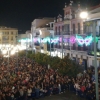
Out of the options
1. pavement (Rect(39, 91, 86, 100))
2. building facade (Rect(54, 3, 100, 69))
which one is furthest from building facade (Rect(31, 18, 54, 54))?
pavement (Rect(39, 91, 86, 100))

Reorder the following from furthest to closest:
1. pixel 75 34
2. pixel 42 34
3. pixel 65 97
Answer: pixel 42 34 < pixel 75 34 < pixel 65 97

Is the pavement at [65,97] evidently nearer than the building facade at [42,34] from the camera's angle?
Yes

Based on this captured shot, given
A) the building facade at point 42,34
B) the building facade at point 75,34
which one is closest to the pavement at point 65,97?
the building facade at point 75,34

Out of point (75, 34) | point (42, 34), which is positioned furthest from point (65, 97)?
point (42, 34)

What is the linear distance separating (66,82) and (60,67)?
15.6 ft

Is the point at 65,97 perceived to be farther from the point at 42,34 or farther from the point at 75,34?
the point at 42,34

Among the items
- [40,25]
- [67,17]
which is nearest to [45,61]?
[67,17]

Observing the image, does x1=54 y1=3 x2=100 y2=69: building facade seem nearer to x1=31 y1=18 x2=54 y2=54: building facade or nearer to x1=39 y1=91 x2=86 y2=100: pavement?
x1=31 y1=18 x2=54 y2=54: building facade

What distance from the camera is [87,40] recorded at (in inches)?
939

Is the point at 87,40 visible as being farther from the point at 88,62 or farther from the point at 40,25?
the point at 40,25

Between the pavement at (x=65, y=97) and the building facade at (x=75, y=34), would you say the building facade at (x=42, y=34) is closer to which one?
the building facade at (x=75, y=34)

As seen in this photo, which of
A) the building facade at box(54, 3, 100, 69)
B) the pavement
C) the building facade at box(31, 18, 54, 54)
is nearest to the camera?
the pavement

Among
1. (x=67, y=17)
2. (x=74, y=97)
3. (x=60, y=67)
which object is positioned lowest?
(x=74, y=97)

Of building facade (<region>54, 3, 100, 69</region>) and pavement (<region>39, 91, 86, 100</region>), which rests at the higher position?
building facade (<region>54, 3, 100, 69</region>)
